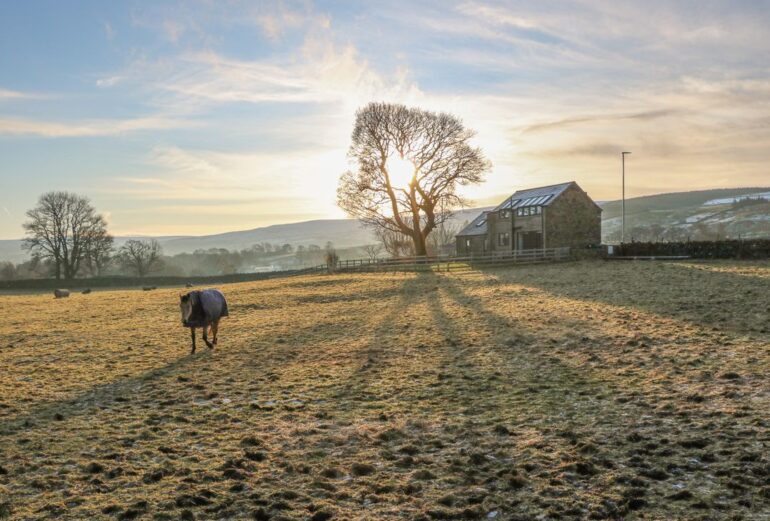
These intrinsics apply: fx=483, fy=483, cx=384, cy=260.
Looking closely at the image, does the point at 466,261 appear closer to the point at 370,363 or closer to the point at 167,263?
the point at 370,363

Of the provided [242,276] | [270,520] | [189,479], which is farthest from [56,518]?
[242,276]

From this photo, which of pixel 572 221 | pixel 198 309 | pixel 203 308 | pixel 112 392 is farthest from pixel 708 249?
pixel 112 392

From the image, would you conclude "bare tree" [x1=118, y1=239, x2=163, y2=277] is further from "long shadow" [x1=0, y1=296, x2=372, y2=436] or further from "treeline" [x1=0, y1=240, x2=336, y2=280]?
"long shadow" [x1=0, y1=296, x2=372, y2=436]

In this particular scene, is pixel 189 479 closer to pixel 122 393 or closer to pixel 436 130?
pixel 122 393

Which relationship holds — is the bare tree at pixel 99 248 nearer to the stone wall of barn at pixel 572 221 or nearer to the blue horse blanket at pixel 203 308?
the stone wall of barn at pixel 572 221

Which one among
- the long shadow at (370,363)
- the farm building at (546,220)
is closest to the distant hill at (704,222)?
the farm building at (546,220)

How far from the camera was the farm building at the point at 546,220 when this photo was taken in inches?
2101

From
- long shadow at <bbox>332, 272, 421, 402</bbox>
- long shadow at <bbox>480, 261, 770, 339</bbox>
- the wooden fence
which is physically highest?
the wooden fence

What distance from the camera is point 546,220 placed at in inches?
2084

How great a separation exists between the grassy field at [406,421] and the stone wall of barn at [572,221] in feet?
122

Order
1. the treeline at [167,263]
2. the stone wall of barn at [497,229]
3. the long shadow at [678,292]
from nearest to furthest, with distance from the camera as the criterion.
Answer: the long shadow at [678,292]
the stone wall of barn at [497,229]
the treeline at [167,263]

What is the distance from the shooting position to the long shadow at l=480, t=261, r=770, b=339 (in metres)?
14.7

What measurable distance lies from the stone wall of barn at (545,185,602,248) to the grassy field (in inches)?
1460

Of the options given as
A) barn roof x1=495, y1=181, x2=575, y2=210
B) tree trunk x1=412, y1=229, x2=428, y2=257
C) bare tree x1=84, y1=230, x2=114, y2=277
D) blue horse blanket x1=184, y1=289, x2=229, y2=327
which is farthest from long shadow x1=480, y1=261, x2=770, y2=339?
bare tree x1=84, y1=230, x2=114, y2=277
